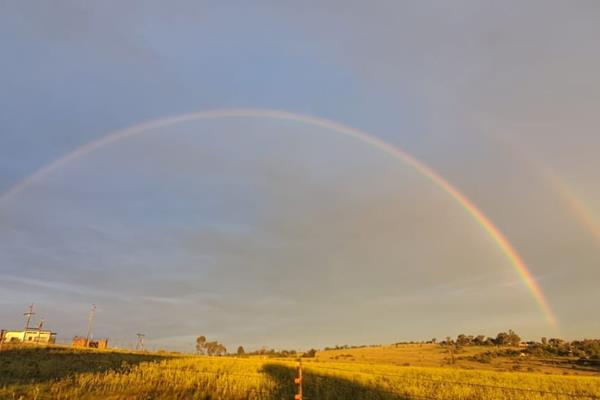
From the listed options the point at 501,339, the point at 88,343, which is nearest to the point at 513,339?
the point at 501,339

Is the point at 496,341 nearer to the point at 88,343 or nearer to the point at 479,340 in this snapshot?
the point at 479,340

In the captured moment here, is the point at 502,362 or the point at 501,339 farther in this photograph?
the point at 501,339

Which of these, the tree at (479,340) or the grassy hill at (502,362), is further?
the tree at (479,340)

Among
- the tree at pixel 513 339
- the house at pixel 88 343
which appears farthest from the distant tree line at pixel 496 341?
the house at pixel 88 343

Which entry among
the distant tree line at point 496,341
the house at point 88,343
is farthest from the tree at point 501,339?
the house at point 88,343

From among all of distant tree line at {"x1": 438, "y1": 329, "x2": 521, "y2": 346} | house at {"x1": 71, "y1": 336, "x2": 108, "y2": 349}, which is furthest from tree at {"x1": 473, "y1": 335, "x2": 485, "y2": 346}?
house at {"x1": 71, "y1": 336, "x2": 108, "y2": 349}

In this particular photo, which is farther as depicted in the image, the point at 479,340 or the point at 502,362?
the point at 479,340

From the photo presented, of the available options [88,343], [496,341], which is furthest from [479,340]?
[88,343]

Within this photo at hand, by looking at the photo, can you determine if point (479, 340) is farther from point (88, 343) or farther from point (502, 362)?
point (88, 343)

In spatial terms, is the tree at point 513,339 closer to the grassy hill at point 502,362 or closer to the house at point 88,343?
the grassy hill at point 502,362

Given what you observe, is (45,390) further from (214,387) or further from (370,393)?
(370,393)

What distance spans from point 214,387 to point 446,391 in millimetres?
15182

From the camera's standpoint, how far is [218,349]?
190 metres

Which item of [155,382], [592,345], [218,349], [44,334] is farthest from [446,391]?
[218,349]
